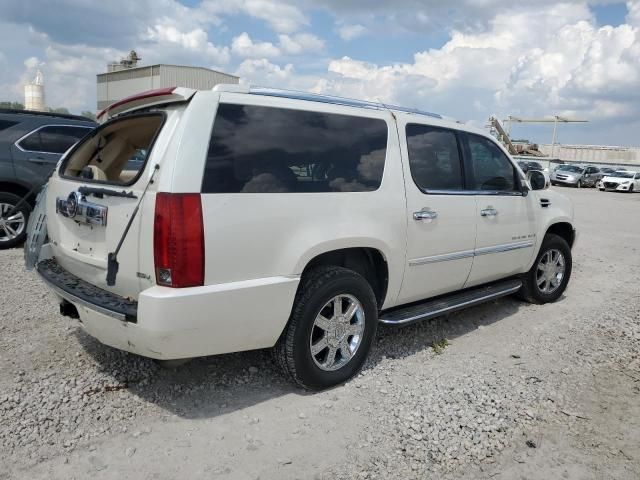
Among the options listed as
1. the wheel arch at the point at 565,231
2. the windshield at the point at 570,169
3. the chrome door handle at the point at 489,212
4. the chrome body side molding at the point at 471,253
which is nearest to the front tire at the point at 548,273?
the wheel arch at the point at 565,231

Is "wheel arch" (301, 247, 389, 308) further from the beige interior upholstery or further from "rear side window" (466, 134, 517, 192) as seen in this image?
the beige interior upholstery

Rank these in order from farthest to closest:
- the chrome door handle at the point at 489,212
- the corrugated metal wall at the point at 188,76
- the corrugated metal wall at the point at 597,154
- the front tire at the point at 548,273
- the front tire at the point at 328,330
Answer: the corrugated metal wall at the point at 597,154, the corrugated metal wall at the point at 188,76, the front tire at the point at 548,273, the chrome door handle at the point at 489,212, the front tire at the point at 328,330

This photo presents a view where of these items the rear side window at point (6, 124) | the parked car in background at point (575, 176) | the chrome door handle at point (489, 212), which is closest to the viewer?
the chrome door handle at point (489, 212)

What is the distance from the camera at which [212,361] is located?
3793mm

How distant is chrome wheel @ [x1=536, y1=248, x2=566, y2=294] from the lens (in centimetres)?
561

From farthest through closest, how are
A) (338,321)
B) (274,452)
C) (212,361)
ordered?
(212,361) → (338,321) → (274,452)

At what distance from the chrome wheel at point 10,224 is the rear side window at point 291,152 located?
5332 mm

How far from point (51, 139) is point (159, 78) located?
2738 cm

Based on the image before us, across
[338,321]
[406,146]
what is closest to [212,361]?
[338,321]

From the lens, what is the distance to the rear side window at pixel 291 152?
112 inches

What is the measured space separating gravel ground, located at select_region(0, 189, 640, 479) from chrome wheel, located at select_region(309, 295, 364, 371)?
22cm

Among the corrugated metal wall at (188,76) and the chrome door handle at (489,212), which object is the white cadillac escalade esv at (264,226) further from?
the corrugated metal wall at (188,76)

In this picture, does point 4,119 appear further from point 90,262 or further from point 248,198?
point 248,198

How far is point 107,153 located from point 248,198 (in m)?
1.97
